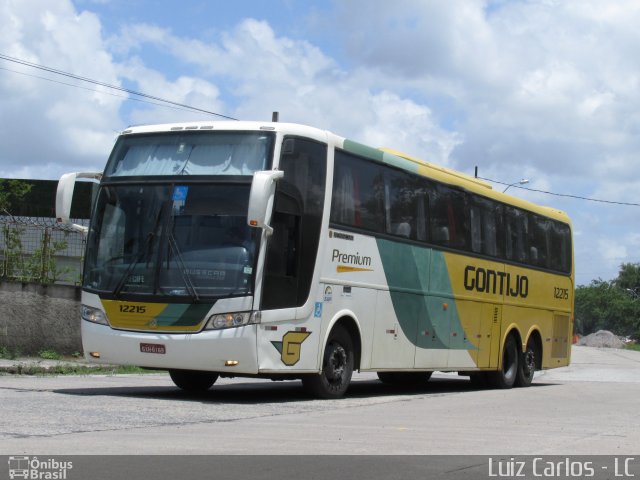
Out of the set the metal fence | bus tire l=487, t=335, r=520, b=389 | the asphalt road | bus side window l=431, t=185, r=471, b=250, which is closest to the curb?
the asphalt road

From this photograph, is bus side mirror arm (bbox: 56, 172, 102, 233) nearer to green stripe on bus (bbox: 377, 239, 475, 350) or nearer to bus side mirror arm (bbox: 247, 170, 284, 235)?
bus side mirror arm (bbox: 247, 170, 284, 235)

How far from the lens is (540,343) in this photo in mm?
22188

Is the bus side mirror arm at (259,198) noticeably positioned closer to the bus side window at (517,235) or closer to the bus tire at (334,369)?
the bus tire at (334,369)

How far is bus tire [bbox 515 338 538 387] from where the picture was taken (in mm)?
21250

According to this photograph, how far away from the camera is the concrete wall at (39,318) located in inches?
812

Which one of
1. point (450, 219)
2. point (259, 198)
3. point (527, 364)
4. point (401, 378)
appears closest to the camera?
point (259, 198)

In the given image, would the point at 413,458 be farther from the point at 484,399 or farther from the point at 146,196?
the point at 484,399

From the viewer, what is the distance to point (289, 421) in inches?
445

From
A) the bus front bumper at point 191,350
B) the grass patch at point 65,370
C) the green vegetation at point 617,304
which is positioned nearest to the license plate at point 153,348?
the bus front bumper at point 191,350

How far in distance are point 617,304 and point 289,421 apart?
157 metres

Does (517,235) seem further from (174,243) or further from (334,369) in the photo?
(174,243)

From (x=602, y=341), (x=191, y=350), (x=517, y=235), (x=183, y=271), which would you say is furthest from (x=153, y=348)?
(x=602, y=341)

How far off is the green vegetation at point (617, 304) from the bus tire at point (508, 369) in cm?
12816

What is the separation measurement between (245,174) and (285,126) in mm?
873
